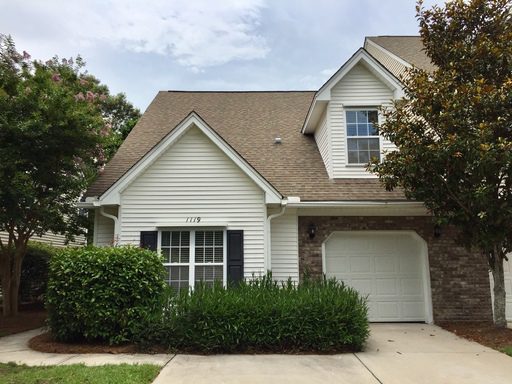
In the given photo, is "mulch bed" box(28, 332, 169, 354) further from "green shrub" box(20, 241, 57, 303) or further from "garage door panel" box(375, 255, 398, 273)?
"green shrub" box(20, 241, 57, 303)

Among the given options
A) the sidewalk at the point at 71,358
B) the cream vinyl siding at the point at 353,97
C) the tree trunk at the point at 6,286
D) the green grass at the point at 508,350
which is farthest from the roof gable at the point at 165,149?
the green grass at the point at 508,350

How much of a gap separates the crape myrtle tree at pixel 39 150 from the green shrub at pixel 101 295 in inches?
90.1

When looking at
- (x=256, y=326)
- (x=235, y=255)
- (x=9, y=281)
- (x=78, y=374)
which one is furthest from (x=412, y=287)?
(x=9, y=281)

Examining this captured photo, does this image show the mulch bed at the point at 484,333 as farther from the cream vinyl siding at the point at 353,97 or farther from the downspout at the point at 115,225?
the downspout at the point at 115,225

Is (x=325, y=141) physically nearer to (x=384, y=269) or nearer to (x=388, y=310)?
(x=384, y=269)

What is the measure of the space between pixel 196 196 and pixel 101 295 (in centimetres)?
324

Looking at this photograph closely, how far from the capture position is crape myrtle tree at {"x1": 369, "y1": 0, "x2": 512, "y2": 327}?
316 inches

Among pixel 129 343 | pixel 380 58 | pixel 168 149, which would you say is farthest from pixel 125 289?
pixel 380 58

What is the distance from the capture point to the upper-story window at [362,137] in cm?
1138

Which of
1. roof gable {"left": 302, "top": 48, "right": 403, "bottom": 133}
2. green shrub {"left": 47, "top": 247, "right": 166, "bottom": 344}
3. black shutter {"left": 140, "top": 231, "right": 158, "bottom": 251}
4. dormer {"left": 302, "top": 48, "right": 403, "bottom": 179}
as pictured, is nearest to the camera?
green shrub {"left": 47, "top": 247, "right": 166, "bottom": 344}

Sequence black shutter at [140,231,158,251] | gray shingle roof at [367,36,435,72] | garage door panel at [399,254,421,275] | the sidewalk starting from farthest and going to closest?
gray shingle roof at [367,36,435,72] → garage door panel at [399,254,421,275] → black shutter at [140,231,158,251] → the sidewalk

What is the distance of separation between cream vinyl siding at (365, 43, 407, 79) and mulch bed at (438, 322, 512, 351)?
27.2 feet

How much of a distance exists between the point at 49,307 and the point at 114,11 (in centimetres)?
728

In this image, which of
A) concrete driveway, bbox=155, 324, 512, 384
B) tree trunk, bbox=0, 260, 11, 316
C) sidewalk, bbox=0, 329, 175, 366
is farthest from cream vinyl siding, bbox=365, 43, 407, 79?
tree trunk, bbox=0, 260, 11, 316
